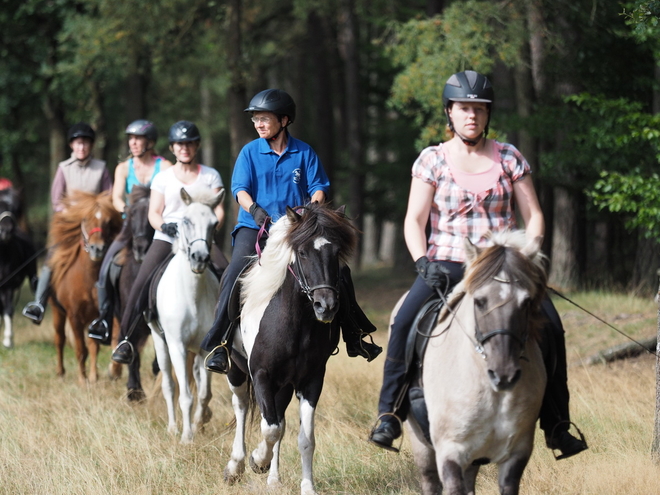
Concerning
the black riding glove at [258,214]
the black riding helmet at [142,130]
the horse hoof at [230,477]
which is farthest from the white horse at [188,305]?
the black riding helmet at [142,130]

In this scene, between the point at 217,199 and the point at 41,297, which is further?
the point at 41,297

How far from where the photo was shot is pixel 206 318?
8.24 meters

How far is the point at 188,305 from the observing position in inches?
322

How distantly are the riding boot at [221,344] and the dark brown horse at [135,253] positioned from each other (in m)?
2.39

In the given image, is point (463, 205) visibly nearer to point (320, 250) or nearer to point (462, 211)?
point (462, 211)

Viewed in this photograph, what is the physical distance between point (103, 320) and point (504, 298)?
7.11m

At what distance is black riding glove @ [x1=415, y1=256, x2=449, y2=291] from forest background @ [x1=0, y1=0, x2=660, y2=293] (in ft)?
8.60

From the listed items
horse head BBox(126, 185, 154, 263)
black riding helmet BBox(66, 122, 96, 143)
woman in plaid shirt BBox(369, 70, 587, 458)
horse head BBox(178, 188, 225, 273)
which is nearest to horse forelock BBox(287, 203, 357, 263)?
woman in plaid shirt BBox(369, 70, 587, 458)

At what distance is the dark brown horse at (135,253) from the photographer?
9.40 meters

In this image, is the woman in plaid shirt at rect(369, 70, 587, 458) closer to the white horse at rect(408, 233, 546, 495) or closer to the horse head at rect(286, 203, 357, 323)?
the white horse at rect(408, 233, 546, 495)

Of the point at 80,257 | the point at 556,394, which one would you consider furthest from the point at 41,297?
the point at 556,394

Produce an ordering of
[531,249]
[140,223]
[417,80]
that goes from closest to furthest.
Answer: [531,249], [140,223], [417,80]

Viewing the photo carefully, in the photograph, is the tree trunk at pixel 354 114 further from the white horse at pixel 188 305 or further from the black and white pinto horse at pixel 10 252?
the white horse at pixel 188 305

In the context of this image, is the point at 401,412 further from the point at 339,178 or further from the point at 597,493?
the point at 339,178
